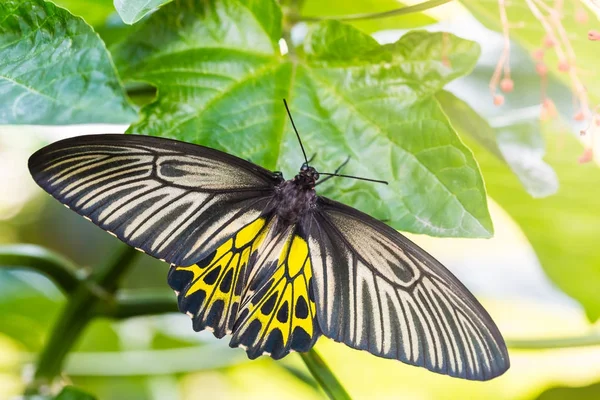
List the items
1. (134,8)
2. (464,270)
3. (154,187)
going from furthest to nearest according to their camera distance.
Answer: (464,270) → (154,187) → (134,8)

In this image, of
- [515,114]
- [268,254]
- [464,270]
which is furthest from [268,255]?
[464,270]

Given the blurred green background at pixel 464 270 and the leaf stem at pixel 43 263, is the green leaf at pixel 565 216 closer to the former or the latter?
the blurred green background at pixel 464 270

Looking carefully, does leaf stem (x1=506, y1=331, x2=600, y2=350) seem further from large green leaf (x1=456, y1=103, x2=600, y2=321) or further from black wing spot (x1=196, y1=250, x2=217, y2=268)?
black wing spot (x1=196, y1=250, x2=217, y2=268)

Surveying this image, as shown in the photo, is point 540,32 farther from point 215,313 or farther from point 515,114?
point 215,313

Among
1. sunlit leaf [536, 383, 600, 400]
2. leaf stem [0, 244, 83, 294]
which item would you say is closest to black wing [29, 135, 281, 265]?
leaf stem [0, 244, 83, 294]

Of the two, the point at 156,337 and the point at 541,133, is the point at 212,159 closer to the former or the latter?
the point at 541,133
